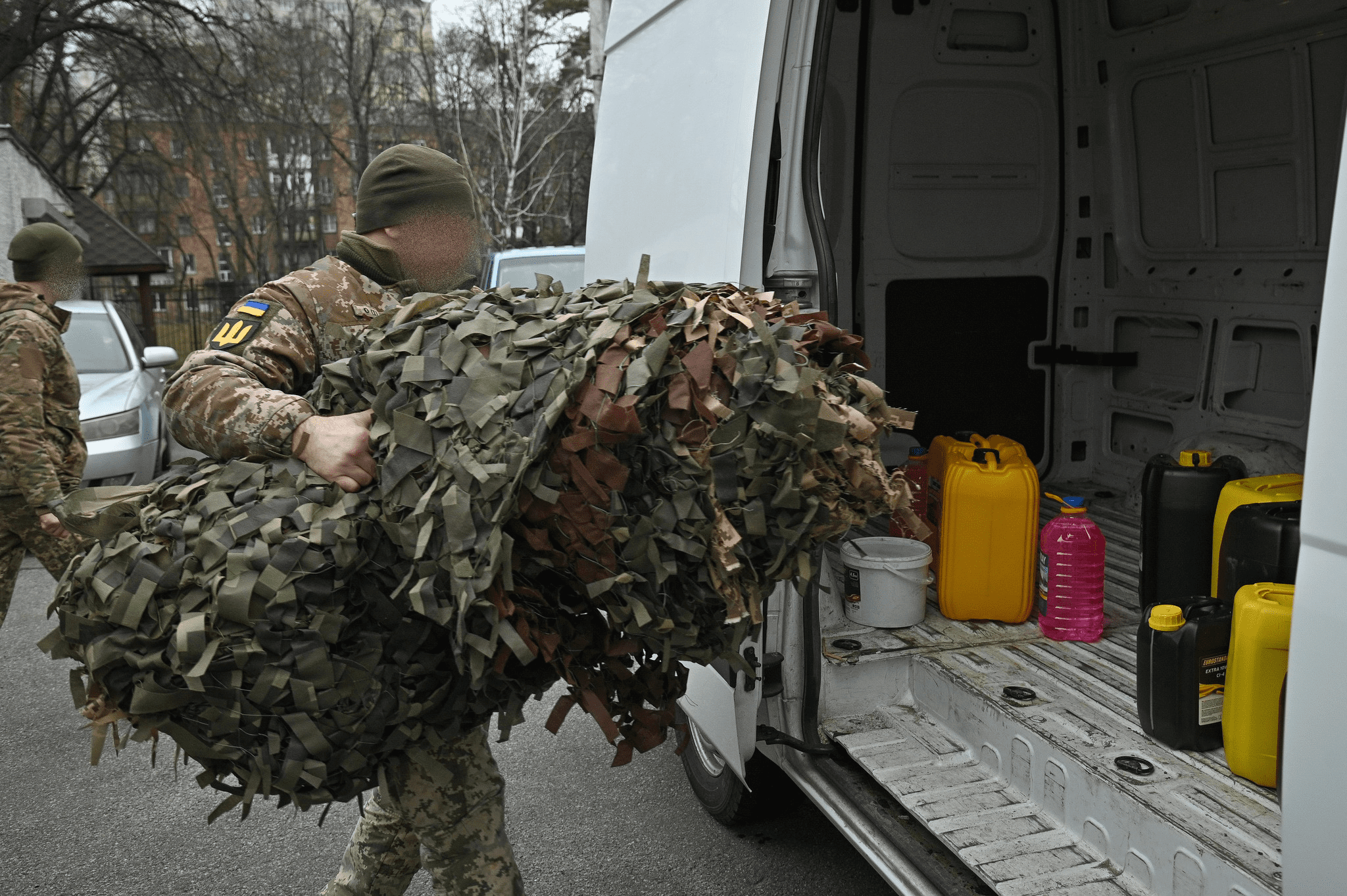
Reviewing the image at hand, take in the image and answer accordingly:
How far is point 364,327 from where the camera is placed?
2.04 m

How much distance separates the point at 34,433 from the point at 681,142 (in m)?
2.75

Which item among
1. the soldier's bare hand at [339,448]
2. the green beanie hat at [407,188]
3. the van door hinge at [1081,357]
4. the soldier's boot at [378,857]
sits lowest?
the soldier's boot at [378,857]

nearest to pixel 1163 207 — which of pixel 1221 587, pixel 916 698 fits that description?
pixel 1221 587

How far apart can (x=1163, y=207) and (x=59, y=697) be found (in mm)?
5605

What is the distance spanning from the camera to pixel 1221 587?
281 centimetres

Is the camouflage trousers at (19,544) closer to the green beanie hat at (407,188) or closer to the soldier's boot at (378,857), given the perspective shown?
the soldier's boot at (378,857)

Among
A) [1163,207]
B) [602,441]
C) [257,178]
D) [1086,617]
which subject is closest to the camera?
[602,441]

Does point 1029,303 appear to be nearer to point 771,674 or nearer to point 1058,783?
point 771,674

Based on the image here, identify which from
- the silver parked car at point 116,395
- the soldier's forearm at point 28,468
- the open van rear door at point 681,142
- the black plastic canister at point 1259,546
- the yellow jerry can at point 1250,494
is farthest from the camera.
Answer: the silver parked car at point 116,395

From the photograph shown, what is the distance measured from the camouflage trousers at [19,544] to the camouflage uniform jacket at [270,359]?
7.28 feet

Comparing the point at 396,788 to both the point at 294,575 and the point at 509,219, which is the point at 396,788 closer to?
the point at 294,575

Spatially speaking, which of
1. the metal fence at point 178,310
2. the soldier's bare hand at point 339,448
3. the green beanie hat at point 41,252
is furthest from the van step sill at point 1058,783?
the metal fence at point 178,310

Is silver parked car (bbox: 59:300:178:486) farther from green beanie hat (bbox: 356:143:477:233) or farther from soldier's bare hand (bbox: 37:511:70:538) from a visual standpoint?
green beanie hat (bbox: 356:143:477:233)

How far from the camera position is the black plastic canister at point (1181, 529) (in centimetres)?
328
